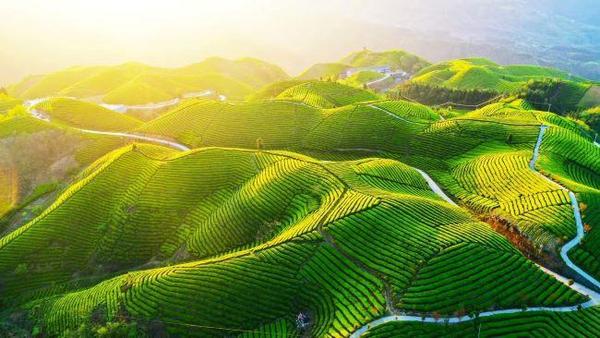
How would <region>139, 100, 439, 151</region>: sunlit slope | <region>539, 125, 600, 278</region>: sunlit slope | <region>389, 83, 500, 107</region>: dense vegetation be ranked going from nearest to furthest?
<region>539, 125, 600, 278</region>: sunlit slope → <region>139, 100, 439, 151</region>: sunlit slope → <region>389, 83, 500, 107</region>: dense vegetation

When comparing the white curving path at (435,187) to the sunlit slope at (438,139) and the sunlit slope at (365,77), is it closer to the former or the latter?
the sunlit slope at (438,139)

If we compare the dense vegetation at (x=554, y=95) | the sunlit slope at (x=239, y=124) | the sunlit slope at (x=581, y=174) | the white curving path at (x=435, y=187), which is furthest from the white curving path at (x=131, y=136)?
the dense vegetation at (x=554, y=95)

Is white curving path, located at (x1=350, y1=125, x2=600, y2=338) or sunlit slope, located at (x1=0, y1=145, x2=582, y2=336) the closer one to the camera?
white curving path, located at (x1=350, y1=125, x2=600, y2=338)

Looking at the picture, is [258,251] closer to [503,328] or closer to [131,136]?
[503,328]

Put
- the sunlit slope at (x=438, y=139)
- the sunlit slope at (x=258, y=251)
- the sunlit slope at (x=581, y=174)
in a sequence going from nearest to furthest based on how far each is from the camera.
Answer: the sunlit slope at (x=258, y=251) < the sunlit slope at (x=581, y=174) < the sunlit slope at (x=438, y=139)

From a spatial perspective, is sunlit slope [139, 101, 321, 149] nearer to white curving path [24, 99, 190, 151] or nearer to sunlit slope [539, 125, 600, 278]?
white curving path [24, 99, 190, 151]

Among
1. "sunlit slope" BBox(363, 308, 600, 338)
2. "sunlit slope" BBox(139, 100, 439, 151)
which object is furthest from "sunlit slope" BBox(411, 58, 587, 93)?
"sunlit slope" BBox(363, 308, 600, 338)

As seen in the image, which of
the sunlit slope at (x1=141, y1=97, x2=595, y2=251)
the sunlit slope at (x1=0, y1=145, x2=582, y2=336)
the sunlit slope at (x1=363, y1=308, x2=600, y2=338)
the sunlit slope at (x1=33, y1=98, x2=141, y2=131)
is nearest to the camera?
the sunlit slope at (x1=363, y1=308, x2=600, y2=338)

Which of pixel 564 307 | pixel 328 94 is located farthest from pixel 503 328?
pixel 328 94
